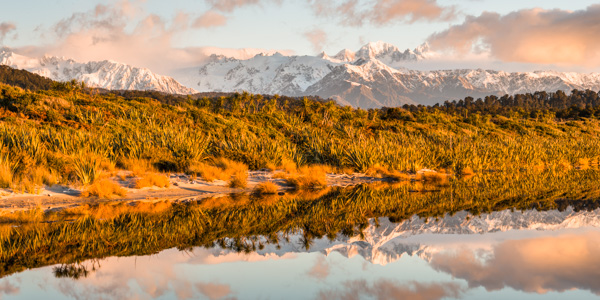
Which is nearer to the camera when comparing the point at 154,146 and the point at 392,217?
the point at 392,217

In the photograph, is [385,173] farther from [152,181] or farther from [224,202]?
[152,181]

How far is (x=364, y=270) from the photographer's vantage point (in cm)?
827

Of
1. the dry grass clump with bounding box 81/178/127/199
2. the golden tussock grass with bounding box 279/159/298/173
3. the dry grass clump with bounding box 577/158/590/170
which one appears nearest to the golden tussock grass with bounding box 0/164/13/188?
the dry grass clump with bounding box 81/178/127/199

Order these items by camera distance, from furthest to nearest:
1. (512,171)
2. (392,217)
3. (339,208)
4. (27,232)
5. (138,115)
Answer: (138,115)
(512,171)
(339,208)
(392,217)
(27,232)

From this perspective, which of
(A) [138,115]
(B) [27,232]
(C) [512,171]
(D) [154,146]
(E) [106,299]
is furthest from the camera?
(A) [138,115]

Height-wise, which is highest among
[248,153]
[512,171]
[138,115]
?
[138,115]

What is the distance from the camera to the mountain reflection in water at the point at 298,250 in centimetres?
729

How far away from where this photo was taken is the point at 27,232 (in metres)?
10.6

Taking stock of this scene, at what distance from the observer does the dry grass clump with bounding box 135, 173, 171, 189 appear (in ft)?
56.9

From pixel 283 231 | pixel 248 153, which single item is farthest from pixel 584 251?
pixel 248 153

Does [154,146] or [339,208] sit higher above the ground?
[154,146]

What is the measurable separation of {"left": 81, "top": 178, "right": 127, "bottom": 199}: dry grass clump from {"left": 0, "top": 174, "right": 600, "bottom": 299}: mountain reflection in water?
1471 millimetres

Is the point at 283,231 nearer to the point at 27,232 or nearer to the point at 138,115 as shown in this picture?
the point at 27,232

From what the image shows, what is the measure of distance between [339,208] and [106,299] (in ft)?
28.6
